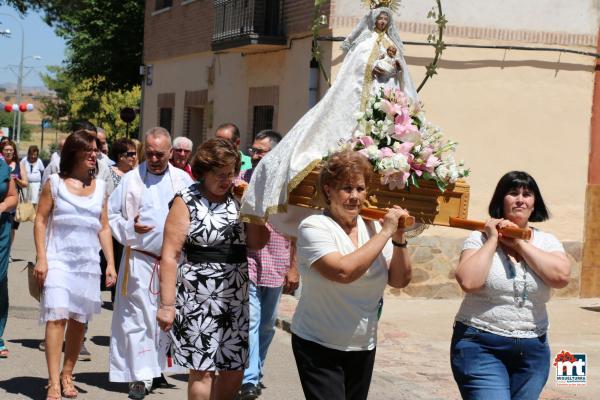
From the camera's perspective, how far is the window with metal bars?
712 inches

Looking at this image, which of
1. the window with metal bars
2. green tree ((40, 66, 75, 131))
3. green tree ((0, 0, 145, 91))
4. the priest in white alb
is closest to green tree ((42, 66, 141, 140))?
green tree ((40, 66, 75, 131))

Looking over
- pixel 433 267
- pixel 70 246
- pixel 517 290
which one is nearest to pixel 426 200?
pixel 517 290

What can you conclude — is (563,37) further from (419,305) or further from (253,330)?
(253,330)

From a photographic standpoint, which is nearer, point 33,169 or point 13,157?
point 13,157

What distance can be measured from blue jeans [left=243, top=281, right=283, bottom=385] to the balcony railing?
8.95m

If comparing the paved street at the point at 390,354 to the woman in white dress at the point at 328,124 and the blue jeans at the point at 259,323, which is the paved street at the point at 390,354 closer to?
the blue jeans at the point at 259,323

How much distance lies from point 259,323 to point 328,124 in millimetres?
2915

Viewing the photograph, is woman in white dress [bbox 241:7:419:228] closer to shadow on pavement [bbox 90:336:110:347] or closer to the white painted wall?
shadow on pavement [bbox 90:336:110:347]

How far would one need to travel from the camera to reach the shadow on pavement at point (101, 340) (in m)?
10.4

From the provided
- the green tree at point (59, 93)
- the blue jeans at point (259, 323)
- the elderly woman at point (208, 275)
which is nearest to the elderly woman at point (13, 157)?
the blue jeans at point (259, 323)

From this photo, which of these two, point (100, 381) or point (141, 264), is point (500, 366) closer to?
point (141, 264)

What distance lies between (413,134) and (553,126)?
33.7 feet

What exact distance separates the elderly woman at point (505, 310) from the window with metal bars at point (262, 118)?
1247cm

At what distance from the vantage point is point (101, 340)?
34.8ft
